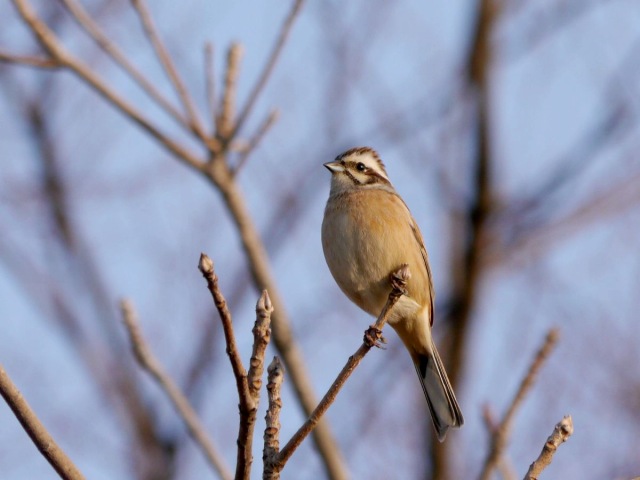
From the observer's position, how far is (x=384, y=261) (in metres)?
5.27

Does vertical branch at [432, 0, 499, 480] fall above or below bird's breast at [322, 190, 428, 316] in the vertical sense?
above

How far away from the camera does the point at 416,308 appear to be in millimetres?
5562

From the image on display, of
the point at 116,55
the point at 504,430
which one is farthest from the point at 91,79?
the point at 504,430

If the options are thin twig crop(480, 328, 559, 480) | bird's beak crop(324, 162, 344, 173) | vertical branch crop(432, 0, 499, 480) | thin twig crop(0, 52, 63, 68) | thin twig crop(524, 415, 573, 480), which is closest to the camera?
thin twig crop(524, 415, 573, 480)

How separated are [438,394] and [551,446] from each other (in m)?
2.53

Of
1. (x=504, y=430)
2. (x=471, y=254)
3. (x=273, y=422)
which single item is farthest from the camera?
(x=471, y=254)

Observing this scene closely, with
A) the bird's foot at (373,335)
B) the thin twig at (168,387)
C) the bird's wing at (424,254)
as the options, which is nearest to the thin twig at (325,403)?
the bird's foot at (373,335)

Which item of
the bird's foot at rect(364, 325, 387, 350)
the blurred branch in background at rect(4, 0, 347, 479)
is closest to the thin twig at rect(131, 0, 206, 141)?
the blurred branch in background at rect(4, 0, 347, 479)

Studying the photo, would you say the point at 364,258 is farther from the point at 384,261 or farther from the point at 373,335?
the point at 373,335

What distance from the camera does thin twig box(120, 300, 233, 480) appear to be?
3.88m

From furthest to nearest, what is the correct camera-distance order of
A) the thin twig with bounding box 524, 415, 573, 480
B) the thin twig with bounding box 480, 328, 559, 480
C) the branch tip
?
1. the thin twig with bounding box 480, 328, 559, 480
2. the thin twig with bounding box 524, 415, 573, 480
3. the branch tip

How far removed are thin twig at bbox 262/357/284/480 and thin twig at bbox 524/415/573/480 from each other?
0.78 m

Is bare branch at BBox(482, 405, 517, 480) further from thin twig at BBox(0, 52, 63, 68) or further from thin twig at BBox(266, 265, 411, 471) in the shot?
thin twig at BBox(0, 52, 63, 68)

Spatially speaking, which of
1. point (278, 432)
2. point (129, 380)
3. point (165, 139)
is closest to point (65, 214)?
point (129, 380)
